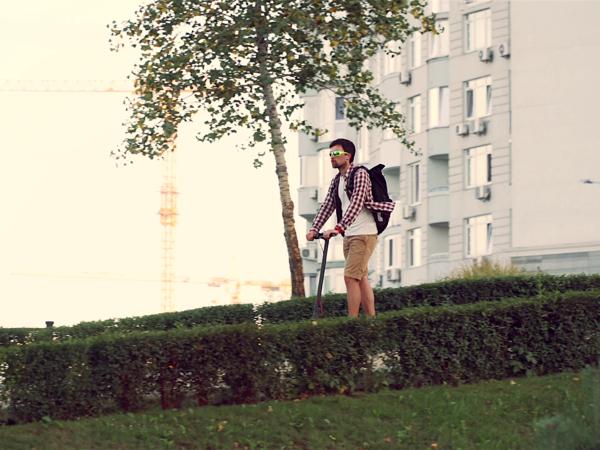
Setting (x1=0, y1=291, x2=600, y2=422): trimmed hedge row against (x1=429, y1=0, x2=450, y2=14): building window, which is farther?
(x1=429, y1=0, x2=450, y2=14): building window

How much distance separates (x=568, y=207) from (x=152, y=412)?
43.7 meters

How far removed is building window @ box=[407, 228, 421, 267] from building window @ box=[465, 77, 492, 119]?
6.05 m

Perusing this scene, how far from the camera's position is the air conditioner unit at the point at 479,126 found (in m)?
62.2

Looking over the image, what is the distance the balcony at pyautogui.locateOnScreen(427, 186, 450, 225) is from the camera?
6462 cm

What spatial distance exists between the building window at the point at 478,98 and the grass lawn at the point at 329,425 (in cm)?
4845

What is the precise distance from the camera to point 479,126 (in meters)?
62.3

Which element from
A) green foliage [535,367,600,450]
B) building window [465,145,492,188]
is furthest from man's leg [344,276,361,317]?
building window [465,145,492,188]

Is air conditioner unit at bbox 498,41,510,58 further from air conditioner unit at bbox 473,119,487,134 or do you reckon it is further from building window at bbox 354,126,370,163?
building window at bbox 354,126,370,163

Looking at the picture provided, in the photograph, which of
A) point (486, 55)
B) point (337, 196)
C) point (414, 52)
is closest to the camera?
point (337, 196)

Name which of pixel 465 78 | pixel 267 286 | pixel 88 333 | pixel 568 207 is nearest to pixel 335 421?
pixel 88 333

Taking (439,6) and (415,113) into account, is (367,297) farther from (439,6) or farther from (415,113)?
(439,6)

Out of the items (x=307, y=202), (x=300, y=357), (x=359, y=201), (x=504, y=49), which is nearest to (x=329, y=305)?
(x=359, y=201)

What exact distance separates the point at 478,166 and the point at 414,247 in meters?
6.24

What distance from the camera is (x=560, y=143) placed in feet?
185
